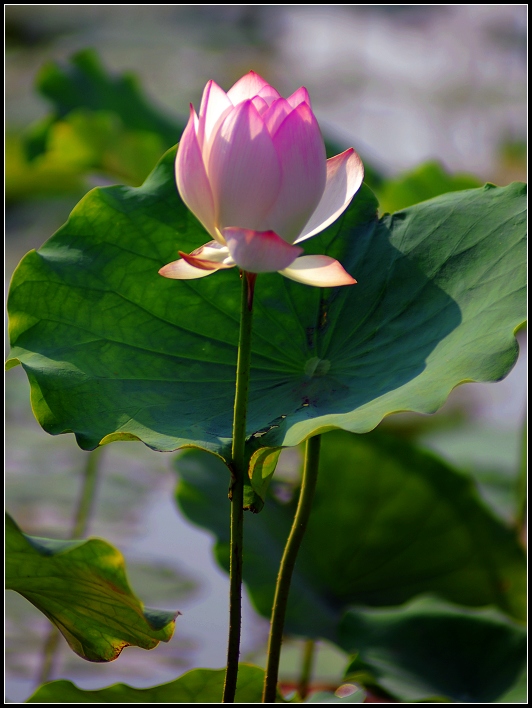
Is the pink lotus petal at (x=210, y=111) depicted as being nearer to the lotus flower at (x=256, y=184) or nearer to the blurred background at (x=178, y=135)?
the lotus flower at (x=256, y=184)

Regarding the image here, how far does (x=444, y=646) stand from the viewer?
0.83 metres

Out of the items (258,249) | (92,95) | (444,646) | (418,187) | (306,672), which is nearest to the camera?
(258,249)

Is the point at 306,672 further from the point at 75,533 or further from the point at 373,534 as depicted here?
the point at 75,533

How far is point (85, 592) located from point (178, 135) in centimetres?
Result: 124

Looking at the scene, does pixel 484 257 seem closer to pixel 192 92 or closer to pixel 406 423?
pixel 406 423

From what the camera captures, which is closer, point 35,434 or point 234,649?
point 234,649

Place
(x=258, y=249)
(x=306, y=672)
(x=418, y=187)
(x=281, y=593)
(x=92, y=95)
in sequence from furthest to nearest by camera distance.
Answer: (x=92, y=95), (x=418, y=187), (x=306, y=672), (x=281, y=593), (x=258, y=249)

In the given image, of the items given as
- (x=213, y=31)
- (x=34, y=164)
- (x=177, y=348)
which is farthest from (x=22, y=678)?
(x=213, y=31)

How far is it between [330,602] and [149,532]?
65 centimetres

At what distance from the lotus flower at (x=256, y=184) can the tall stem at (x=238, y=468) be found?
0.03m

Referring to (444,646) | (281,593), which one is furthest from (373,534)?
(281,593)

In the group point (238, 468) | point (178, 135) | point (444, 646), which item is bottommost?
point (444, 646)

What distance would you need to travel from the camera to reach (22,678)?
3.66ft

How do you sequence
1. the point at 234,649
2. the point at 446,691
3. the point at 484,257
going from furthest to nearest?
the point at 446,691 → the point at 484,257 → the point at 234,649
